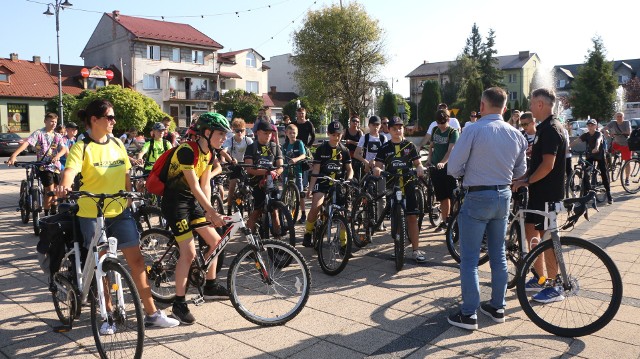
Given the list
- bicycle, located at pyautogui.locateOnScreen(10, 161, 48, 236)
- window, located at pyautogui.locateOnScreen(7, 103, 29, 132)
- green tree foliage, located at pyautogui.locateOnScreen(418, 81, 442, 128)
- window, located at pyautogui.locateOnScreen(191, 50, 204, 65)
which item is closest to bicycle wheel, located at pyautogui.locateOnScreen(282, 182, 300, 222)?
bicycle, located at pyautogui.locateOnScreen(10, 161, 48, 236)

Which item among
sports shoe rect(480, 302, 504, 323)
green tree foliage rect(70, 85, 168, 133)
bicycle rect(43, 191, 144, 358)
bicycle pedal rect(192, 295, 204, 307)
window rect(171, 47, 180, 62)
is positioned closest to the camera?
bicycle rect(43, 191, 144, 358)

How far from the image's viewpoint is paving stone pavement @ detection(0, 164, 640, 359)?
12.7 ft

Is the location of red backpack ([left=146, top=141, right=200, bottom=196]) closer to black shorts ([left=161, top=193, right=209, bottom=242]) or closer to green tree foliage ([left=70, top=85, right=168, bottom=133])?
black shorts ([left=161, top=193, right=209, bottom=242])

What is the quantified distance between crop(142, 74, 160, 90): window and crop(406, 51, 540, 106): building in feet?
143

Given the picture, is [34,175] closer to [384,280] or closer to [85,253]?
[85,253]

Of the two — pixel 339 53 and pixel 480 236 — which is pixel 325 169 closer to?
pixel 480 236

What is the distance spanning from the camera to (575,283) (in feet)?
13.8

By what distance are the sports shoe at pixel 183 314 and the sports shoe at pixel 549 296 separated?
2.95m

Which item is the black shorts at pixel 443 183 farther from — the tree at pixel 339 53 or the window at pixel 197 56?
the window at pixel 197 56

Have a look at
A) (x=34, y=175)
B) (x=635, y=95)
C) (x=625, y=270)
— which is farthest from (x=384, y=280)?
(x=635, y=95)

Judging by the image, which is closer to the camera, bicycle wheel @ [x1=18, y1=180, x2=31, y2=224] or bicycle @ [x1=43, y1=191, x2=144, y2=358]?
bicycle @ [x1=43, y1=191, x2=144, y2=358]

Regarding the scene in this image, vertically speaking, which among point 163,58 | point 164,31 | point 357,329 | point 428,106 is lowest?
point 357,329

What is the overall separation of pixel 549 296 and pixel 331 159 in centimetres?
346

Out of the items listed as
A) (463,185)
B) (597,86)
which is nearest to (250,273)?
(463,185)
